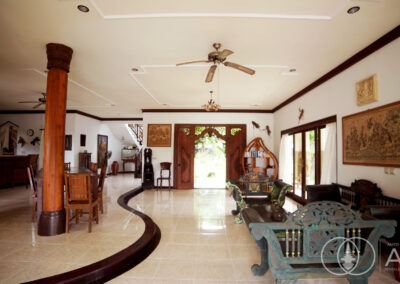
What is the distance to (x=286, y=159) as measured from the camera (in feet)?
21.5

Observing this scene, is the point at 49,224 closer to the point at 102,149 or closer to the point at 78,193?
the point at 78,193

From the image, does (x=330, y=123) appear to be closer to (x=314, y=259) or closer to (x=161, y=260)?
(x=314, y=259)

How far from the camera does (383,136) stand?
3.00m

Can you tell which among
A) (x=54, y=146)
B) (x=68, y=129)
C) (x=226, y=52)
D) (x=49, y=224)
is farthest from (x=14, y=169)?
(x=226, y=52)

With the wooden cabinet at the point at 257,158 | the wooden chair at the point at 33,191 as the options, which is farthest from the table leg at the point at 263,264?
the wooden cabinet at the point at 257,158

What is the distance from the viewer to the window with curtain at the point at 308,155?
13.9 ft

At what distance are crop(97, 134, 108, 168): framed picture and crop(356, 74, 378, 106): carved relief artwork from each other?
1042 centimetres

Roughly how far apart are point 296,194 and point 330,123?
254 centimetres

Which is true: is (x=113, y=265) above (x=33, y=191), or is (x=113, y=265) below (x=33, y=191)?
below

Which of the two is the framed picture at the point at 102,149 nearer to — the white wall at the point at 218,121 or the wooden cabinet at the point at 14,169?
the wooden cabinet at the point at 14,169

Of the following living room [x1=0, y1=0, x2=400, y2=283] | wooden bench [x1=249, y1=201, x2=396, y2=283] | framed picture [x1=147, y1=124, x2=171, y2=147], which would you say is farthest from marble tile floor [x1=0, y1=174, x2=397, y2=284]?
framed picture [x1=147, y1=124, x2=171, y2=147]

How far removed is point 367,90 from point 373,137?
784mm

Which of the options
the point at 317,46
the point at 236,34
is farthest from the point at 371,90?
the point at 236,34

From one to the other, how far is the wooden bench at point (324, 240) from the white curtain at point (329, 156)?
257 cm
